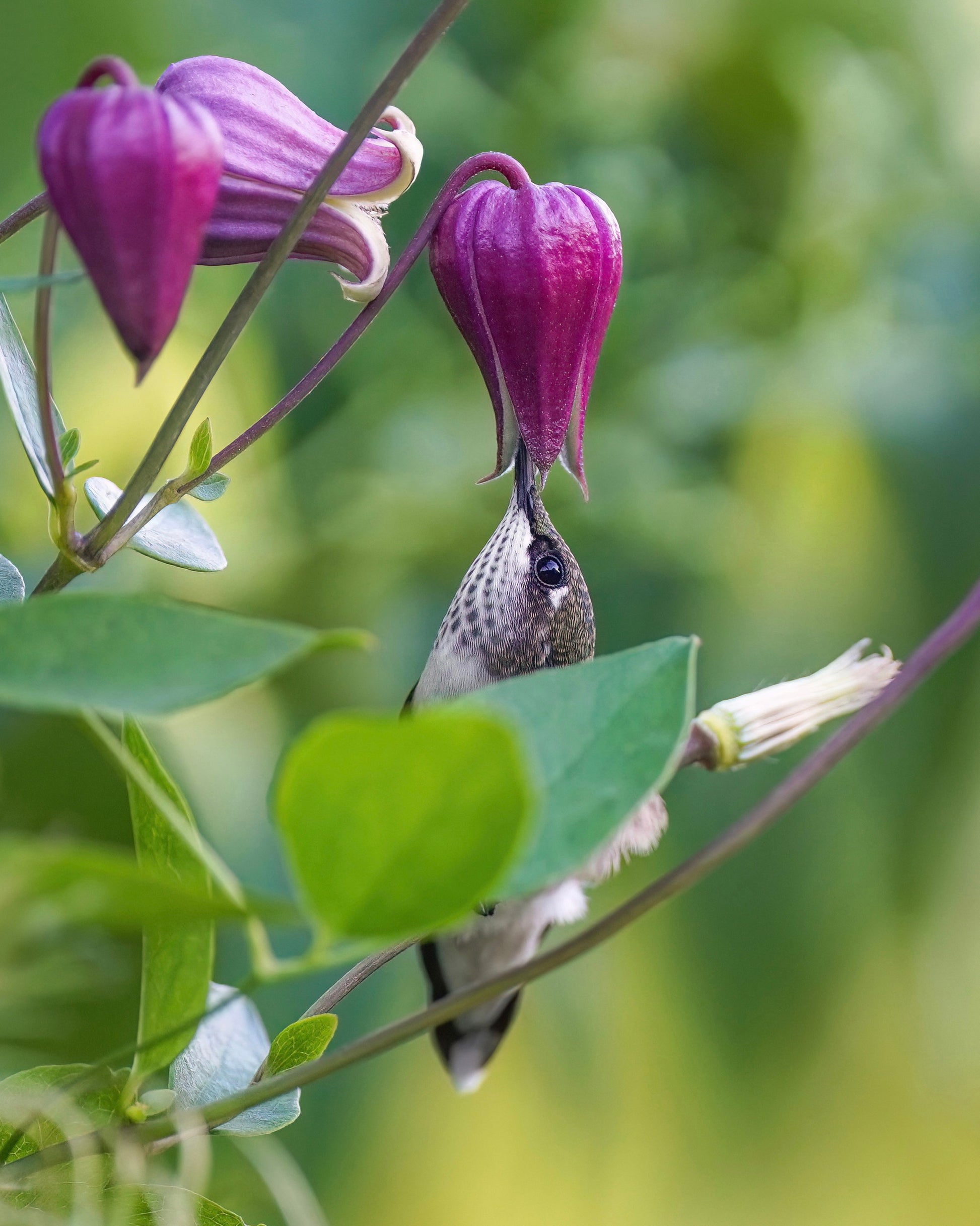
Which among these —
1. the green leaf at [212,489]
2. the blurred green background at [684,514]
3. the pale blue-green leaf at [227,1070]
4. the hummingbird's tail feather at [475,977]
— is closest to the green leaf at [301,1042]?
the pale blue-green leaf at [227,1070]

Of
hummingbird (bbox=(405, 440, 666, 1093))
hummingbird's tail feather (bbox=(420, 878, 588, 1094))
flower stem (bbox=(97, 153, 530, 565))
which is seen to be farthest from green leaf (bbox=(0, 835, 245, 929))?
hummingbird's tail feather (bbox=(420, 878, 588, 1094))

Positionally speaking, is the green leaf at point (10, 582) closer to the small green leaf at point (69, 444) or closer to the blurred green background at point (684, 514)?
the small green leaf at point (69, 444)

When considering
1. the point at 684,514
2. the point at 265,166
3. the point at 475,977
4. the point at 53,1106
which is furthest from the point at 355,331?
the point at 684,514

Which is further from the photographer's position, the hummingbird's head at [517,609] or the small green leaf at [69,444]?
the hummingbird's head at [517,609]

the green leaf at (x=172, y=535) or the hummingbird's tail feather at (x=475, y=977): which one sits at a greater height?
the green leaf at (x=172, y=535)

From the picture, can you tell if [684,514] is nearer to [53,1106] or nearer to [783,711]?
[783,711]
